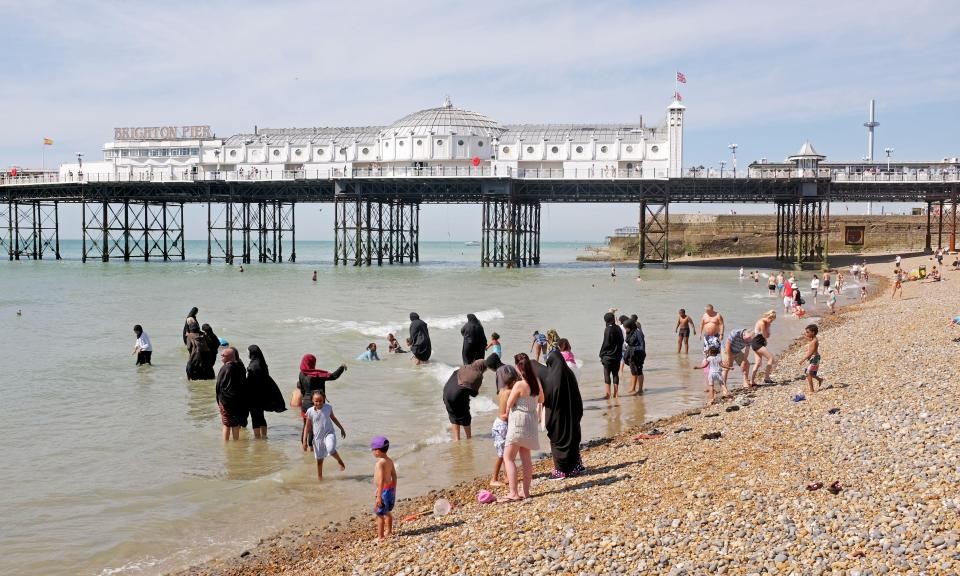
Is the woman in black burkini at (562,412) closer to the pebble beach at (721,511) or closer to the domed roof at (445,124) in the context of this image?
the pebble beach at (721,511)

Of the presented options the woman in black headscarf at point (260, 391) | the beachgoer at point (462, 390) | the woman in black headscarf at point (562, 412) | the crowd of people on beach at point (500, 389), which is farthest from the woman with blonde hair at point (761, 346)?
the woman in black headscarf at point (260, 391)

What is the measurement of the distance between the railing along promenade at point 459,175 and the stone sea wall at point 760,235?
15.1 meters

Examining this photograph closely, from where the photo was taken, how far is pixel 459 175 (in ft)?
198

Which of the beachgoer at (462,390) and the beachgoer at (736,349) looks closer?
the beachgoer at (462,390)

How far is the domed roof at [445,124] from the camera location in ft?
216

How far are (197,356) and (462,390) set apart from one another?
20.9ft

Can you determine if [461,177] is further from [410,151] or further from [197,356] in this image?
[197,356]

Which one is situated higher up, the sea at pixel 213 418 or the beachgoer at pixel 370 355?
the beachgoer at pixel 370 355

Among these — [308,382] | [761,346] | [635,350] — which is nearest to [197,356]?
[308,382]

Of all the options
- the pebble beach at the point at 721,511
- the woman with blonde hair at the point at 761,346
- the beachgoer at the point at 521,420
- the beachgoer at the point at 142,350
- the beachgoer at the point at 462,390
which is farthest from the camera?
the beachgoer at the point at 142,350

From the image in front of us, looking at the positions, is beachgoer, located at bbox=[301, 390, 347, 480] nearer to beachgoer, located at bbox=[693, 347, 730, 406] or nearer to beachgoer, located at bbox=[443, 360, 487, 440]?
beachgoer, located at bbox=[443, 360, 487, 440]

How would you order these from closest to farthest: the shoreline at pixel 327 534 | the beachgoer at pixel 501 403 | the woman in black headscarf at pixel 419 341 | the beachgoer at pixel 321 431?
the shoreline at pixel 327 534 < the beachgoer at pixel 501 403 < the beachgoer at pixel 321 431 < the woman in black headscarf at pixel 419 341

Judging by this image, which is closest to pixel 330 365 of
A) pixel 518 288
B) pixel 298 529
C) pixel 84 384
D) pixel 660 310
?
pixel 84 384

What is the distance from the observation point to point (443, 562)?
6.35 metres
